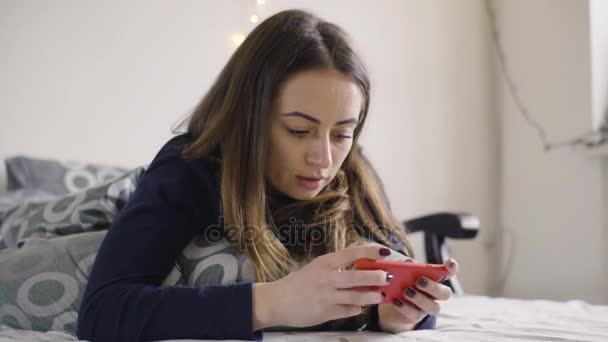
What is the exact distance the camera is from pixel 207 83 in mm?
1635

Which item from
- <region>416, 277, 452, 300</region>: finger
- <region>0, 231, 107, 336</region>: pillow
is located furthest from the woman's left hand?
<region>0, 231, 107, 336</region>: pillow

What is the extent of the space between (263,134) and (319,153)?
0.29 ft

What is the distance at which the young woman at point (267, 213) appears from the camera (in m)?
0.71

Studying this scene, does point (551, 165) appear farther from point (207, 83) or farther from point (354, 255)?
point (354, 255)

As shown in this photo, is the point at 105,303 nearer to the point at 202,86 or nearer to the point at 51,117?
the point at 51,117

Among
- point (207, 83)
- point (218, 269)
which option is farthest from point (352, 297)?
point (207, 83)

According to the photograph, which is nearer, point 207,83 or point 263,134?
point 263,134

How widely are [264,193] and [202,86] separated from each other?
0.80m

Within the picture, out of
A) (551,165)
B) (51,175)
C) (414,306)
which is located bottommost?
(551,165)

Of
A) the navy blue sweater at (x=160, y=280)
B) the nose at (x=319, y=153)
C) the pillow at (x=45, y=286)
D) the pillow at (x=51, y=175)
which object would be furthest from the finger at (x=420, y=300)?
the pillow at (x=51, y=175)

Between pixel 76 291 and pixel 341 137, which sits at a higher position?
pixel 341 137

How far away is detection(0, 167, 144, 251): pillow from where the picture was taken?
3.46ft

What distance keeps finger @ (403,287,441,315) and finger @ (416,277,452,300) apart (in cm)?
1

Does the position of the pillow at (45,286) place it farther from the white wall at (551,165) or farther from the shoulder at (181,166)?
the white wall at (551,165)
